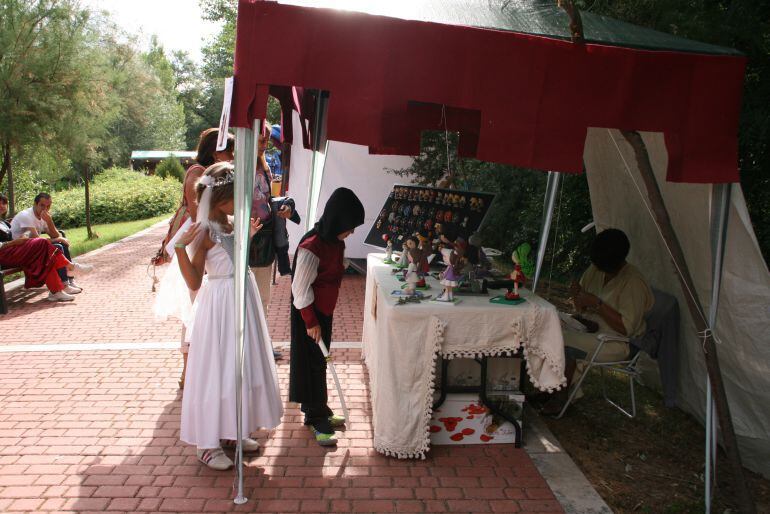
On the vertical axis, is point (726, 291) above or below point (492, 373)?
above

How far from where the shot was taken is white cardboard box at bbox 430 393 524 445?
4.14 m

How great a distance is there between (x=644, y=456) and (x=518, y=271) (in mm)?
1652

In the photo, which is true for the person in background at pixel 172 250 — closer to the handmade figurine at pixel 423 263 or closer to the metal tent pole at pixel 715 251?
the handmade figurine at pixel 423 263

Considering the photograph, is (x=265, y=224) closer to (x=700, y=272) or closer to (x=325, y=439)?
(x=325, y=439)

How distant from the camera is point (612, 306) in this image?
4.71 meters

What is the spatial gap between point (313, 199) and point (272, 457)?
240 centimetres

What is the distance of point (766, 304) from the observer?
3.77 m

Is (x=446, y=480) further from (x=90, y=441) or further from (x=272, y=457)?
(x=90, y=441)

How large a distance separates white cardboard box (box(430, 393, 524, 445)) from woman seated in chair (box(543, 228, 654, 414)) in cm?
74

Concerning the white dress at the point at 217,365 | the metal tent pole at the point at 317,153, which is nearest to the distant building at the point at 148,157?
the metal tent pole at the point at 317,153

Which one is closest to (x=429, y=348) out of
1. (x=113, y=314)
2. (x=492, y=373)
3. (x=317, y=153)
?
(x=492, y=373)

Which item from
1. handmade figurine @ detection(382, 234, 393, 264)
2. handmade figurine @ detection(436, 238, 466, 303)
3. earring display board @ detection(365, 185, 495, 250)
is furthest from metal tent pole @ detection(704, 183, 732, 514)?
handmade figurine @ detection(382, 234, 393, 264)

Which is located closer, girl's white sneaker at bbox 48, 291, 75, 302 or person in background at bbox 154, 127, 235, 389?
person in background at bbox 154, 127, 235, 389

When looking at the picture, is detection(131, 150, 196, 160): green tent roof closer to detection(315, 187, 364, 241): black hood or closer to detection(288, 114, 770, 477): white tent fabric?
detection(288, 114, 770, 477): white tent fabric
